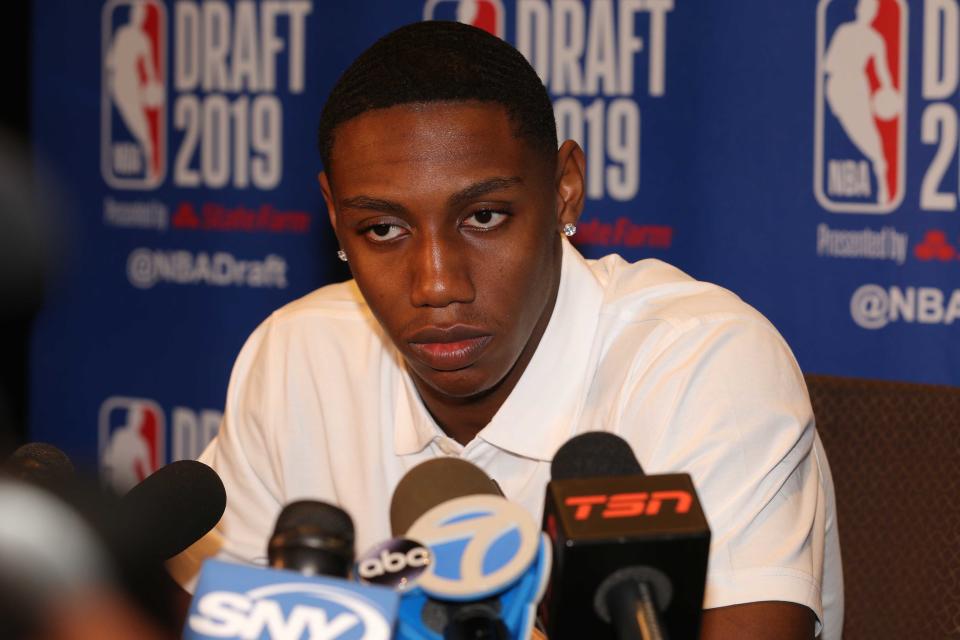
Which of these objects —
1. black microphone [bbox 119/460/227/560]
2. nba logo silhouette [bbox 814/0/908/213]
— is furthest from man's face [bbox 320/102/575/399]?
nba logo silhouette [bbox 814/0/908/213]

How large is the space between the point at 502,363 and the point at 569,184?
33 centimetres

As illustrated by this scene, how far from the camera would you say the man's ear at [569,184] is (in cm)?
190

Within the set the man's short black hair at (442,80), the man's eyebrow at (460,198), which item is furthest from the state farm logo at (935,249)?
the man's eyebrow at (460,198)

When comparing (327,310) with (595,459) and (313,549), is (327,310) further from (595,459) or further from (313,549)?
(313,549)

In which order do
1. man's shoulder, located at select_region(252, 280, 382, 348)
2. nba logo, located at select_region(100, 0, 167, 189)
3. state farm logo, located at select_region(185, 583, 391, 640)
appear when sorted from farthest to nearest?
nba logo, located at select_region(100, 0, 167, 189) → man's shoulder, located at select_region(252, 280, 382, 348) → state farm logo, located at select_region(185, 583, 391, 640)

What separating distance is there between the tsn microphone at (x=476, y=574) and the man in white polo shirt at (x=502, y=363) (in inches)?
24.8

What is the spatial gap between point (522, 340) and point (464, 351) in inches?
4.7

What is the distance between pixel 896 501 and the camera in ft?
6.40

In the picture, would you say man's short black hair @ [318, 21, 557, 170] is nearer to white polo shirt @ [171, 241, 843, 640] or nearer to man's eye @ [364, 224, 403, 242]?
man's eye @ [364, 224, 403, 242]

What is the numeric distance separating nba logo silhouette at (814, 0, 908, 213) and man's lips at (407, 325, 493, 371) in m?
1.47

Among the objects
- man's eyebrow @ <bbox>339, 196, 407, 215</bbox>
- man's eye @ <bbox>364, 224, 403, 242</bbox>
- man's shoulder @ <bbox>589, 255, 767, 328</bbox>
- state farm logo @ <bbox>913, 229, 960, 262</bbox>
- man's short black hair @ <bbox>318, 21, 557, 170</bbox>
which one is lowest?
man's shoulder @ <bbox>589, 255, 767, 328</bbox>

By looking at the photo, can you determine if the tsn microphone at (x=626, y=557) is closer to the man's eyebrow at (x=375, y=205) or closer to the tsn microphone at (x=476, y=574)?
the tsn microphone at (x=476, y=574)

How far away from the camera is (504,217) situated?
1706 millimetres

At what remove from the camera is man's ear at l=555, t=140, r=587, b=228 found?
1901 millimetres
